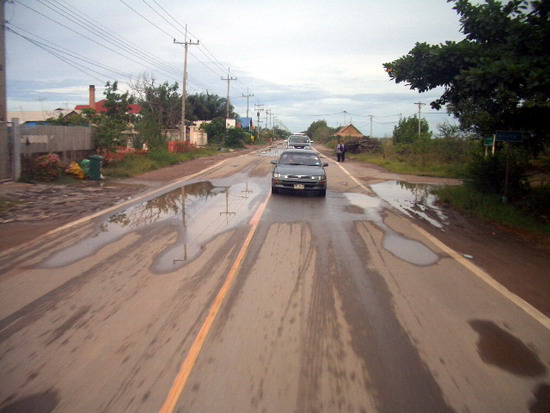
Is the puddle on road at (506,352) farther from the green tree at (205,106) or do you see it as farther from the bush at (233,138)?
the green tree at (205,106)

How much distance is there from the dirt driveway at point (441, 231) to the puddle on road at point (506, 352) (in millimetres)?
1073

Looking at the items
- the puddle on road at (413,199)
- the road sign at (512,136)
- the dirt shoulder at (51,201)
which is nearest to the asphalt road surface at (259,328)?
the dirt shoulder at (51,201)

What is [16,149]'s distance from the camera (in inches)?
631

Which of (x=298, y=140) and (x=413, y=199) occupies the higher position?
(x=298, y=140)

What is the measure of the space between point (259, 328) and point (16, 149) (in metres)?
14.5

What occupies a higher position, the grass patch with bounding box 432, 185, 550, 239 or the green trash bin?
the green trash bin

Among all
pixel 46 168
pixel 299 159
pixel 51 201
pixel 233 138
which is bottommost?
pixel 51 201

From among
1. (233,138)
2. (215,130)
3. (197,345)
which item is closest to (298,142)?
(233,138)

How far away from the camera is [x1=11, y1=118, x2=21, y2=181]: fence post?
15969mm

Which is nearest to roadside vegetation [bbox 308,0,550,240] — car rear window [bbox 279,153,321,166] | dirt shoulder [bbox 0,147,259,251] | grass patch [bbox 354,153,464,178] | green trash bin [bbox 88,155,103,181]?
car rear window [bbox 279,153,321,166]

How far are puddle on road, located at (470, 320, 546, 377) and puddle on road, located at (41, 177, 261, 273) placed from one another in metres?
4.21

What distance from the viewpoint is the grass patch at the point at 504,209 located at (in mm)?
10883

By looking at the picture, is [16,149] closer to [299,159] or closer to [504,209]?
[299,159]

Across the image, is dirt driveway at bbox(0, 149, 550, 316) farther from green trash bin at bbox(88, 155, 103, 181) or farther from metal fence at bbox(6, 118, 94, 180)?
metal fence at bbox(6, 118, 94, 180)
